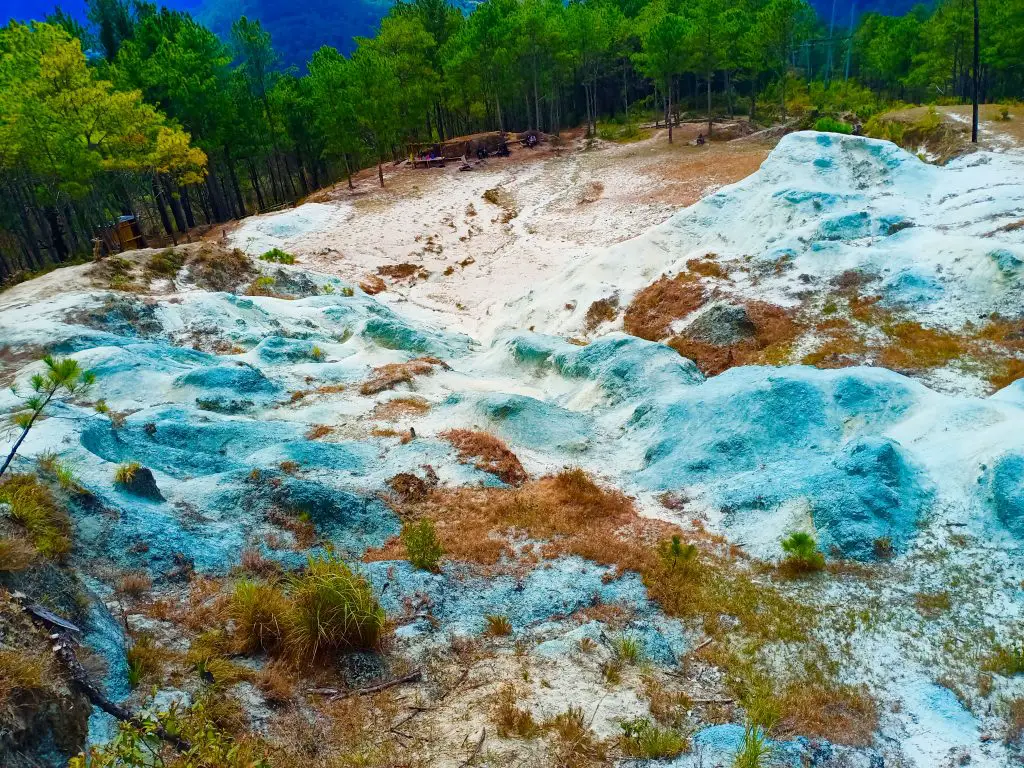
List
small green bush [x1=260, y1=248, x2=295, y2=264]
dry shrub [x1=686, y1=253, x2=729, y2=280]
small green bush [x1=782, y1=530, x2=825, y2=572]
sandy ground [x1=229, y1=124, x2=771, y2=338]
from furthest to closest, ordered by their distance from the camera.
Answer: sandy ground [x1=229, y1=124, x2=771, y2=338] → small green bush [x1=260, y1=248, x2=295, y2=264] → dry shrub [x1=686, y1=253, x2=729, y2=280] → small green bush [x1=782, y1=530, x2=825, y2=572]

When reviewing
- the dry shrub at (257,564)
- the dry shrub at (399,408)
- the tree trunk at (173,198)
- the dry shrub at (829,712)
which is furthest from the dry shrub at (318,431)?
the tree trunk at (173,198)

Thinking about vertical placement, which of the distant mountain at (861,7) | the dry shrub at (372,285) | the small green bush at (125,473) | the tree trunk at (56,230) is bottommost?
the dry shrub at (372,285)

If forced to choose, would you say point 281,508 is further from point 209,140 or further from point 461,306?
point 209,140

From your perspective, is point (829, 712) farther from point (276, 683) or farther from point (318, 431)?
point (318, 431)

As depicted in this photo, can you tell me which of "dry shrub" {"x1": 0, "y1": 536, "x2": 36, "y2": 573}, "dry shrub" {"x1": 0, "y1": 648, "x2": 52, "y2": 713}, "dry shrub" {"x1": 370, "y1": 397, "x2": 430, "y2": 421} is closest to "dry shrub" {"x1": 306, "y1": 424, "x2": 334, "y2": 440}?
"dry shrub" {"x1": 370, "y1": 397, "x2": 430, "y2": 421}

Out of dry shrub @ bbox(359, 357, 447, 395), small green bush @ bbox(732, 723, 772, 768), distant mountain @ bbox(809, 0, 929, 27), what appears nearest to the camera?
small green bush @ bbox(732, 723, 772, 768)

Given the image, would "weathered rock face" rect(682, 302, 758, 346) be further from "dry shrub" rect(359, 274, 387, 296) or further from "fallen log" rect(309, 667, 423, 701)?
"dry shrub" rect(359, 274, 387, 296)

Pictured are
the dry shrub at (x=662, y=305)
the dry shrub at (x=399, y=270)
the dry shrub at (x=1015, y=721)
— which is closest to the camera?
the dry shrub at (x=1015, y=721)

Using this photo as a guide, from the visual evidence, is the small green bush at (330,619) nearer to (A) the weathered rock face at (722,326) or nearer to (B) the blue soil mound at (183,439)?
(B) the blue soil mound at (183,439)
